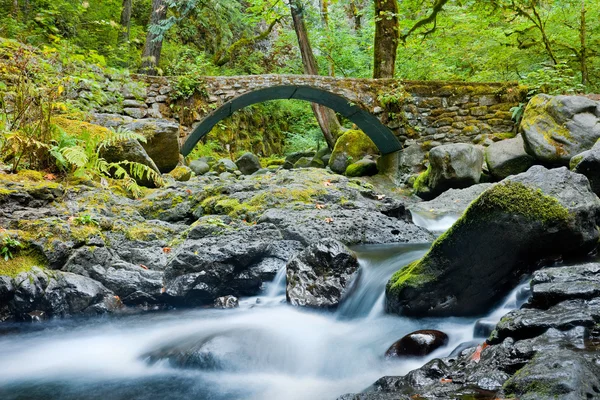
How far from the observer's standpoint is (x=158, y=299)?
4.21 m

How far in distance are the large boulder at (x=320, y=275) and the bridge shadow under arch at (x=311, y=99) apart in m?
7.34

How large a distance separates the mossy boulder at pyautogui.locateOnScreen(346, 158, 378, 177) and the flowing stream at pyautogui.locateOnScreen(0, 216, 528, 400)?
8.99 metres

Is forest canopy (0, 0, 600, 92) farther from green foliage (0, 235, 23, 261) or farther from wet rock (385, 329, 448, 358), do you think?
wet rock (385, 329, 448, 358)

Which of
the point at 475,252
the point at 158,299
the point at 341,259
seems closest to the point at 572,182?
the point at 475,252

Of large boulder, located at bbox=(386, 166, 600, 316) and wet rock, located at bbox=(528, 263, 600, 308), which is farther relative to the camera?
large boulder, located at bbox=(386, 166, 600, 316)

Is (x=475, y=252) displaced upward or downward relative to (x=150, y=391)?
upward

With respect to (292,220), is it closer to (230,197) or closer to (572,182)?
(230,197)

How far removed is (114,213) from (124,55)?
29.0 feet

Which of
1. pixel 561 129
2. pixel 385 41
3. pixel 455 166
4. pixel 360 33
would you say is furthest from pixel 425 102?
pixel 360 33

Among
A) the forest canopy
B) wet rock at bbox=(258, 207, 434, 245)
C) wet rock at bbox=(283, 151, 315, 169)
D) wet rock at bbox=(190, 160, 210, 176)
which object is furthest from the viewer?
wet rock at bbox=(283, 151, 315, 169)

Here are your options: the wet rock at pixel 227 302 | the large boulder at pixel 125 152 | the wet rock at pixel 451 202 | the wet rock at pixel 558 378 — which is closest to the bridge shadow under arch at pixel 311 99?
the wet rock at pixel 451 202

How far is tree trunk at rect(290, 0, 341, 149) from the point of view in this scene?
1364 centimetres

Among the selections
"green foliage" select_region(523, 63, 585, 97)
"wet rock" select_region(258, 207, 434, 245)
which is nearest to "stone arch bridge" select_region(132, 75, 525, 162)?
"green foliage" select_region(523, 63, 585, 97)

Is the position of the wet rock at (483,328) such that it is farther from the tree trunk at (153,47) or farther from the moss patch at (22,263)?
the tree trunk at (153,47)
